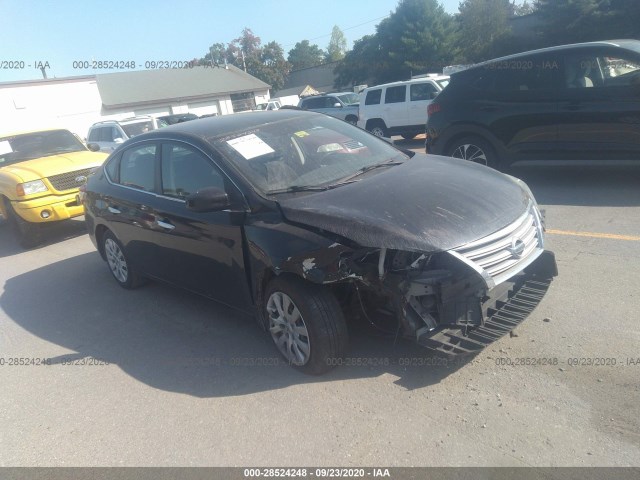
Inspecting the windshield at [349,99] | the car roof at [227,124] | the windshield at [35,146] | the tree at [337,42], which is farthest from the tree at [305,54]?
the car roof at [227,124]

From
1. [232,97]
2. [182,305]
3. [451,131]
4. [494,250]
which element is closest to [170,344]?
[182,305]

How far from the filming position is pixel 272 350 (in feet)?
13.7

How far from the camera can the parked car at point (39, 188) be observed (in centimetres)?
838

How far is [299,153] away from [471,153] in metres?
4.67

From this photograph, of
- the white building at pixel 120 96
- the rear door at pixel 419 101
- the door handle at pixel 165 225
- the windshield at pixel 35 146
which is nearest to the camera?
the door handle at pixel 165 225

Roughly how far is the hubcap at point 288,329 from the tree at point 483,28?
37707 millimetres

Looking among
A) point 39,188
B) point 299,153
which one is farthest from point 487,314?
point 39,188

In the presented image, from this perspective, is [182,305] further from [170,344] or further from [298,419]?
[298,419]

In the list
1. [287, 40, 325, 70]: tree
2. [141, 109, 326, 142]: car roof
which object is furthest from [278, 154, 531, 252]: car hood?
[287, 40, 325, 70]: tree

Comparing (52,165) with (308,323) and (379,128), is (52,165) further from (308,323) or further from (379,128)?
(379,128)

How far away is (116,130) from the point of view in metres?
16.5

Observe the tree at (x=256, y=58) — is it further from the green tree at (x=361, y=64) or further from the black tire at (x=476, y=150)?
the black tire at (x=476, y=150)

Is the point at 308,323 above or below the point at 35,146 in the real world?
below

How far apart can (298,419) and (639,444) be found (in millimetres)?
1865
